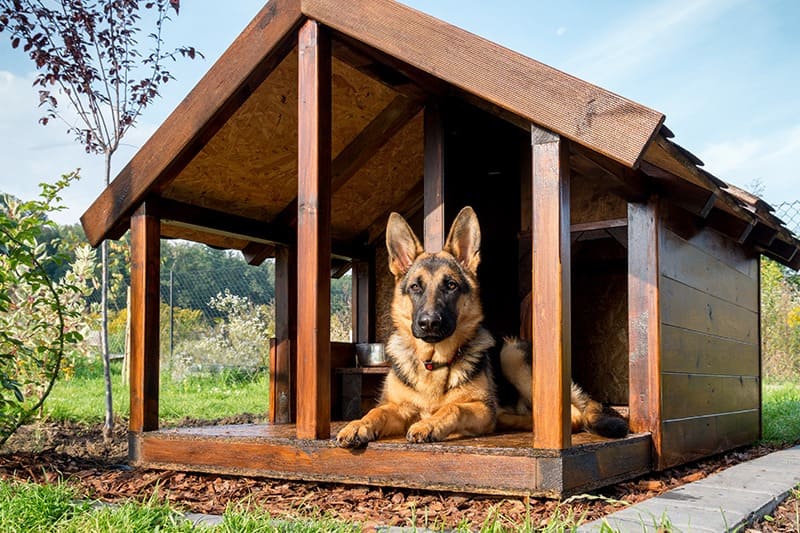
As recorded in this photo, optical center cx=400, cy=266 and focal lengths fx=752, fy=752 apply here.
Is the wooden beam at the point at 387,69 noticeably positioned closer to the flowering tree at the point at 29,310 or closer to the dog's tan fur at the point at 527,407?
the dog's tan fur at the point at 527,407

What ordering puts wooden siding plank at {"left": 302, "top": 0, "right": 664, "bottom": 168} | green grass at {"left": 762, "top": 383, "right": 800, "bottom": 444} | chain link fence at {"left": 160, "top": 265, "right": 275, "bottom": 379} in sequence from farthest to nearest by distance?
1. chain link fence at {"left": 160, "top": 265, "right": 275, "bottom": 379}
2. green grass at {"left": 762, "top": 383, "right": 800, "bottom": 444}
3. wooden siding plank at {"left": 302, "top": 0, "right": 664, "bottom": 168}

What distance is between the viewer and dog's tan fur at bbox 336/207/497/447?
481cm

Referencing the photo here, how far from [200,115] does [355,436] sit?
2.52 meters

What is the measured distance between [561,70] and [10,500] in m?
3.58

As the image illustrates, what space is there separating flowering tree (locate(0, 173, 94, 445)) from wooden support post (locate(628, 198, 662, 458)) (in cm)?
391

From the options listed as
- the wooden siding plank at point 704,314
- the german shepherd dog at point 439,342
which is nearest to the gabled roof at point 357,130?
the wooden siding plank at point 704,314

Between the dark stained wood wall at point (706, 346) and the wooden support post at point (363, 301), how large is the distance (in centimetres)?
317

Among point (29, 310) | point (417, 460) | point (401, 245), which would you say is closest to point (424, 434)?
point (417, 460)

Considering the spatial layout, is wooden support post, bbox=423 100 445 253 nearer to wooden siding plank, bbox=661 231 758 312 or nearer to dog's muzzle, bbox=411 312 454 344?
dog's muzzle, bbox=411 312 454 344

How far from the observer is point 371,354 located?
7207mm

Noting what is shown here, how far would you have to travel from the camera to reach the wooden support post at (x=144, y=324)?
5496 mm

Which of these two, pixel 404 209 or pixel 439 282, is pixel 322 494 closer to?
pixel 439 282

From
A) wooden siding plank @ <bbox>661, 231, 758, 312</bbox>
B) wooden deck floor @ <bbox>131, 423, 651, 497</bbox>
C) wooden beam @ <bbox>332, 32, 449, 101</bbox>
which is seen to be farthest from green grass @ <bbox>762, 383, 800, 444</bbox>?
wooden beam @ <bbox>332, 32, 449, 101</bbox>

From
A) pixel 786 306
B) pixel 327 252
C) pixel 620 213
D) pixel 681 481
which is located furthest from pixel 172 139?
pixel 786 306
